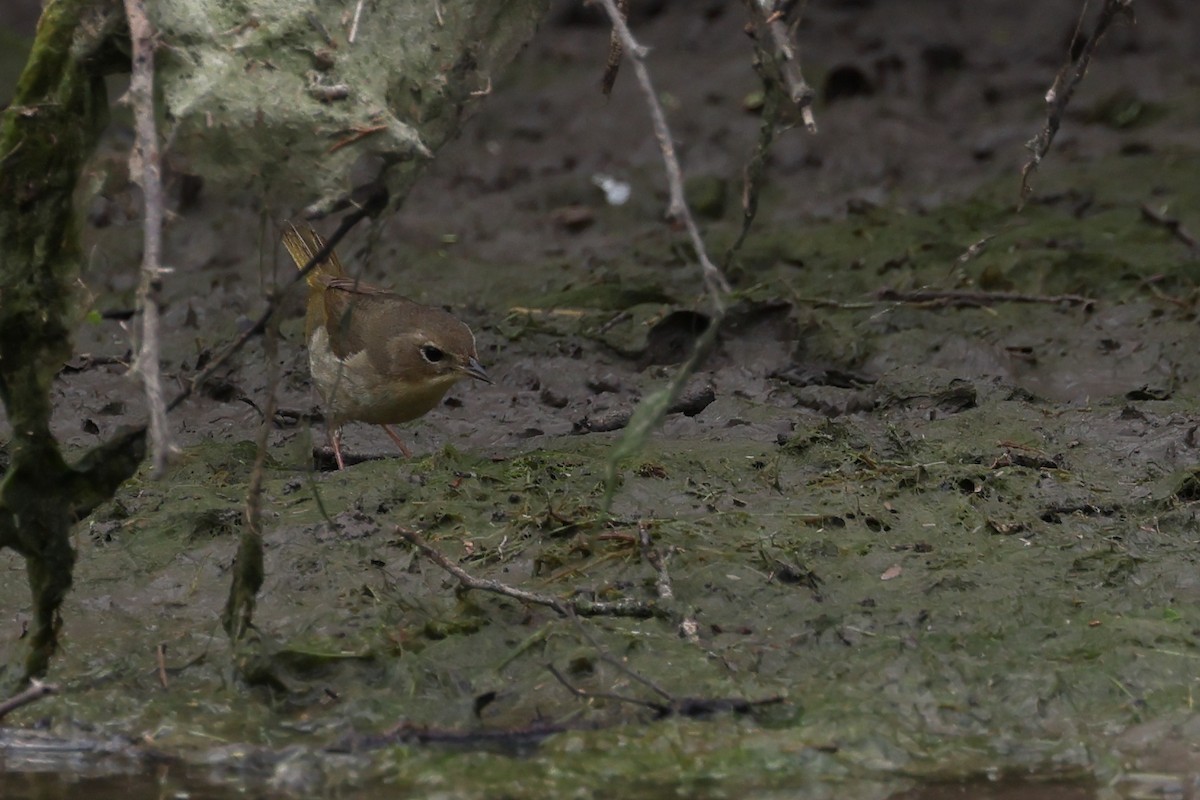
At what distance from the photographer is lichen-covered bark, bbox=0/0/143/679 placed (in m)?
4.95

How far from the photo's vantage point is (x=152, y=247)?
163 inches

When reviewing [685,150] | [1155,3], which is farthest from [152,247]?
[1155,3]

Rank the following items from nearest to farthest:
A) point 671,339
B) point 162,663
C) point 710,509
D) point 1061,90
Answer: point 162,663, point 1061,90, point 710,509, point 671,339

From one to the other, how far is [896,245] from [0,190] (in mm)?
5999

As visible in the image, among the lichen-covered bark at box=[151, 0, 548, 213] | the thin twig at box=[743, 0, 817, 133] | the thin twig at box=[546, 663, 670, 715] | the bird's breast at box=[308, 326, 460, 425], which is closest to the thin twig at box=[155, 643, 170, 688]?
the thin twig at box=[546, 663, 670, 715]

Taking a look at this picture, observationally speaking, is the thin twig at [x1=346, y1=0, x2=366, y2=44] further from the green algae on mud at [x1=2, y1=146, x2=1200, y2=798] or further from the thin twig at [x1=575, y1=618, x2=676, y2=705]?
the thin twig at [x1=575, y1=618, x2=676, y2=705]

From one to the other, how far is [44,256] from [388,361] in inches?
93.5

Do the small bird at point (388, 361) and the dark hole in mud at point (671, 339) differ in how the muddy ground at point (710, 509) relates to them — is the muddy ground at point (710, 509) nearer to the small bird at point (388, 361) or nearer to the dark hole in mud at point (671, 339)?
the dark hole in mud at point (671, 339)

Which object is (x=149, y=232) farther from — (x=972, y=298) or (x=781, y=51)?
(x=972, y=298)

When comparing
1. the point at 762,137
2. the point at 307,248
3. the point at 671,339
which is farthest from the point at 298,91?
the point at 671,339

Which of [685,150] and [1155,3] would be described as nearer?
[685,150]

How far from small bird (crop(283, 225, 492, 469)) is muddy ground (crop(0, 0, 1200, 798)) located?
0.32m

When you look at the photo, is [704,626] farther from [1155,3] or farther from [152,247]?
[1155,3]

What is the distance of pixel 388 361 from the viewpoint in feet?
23.6
